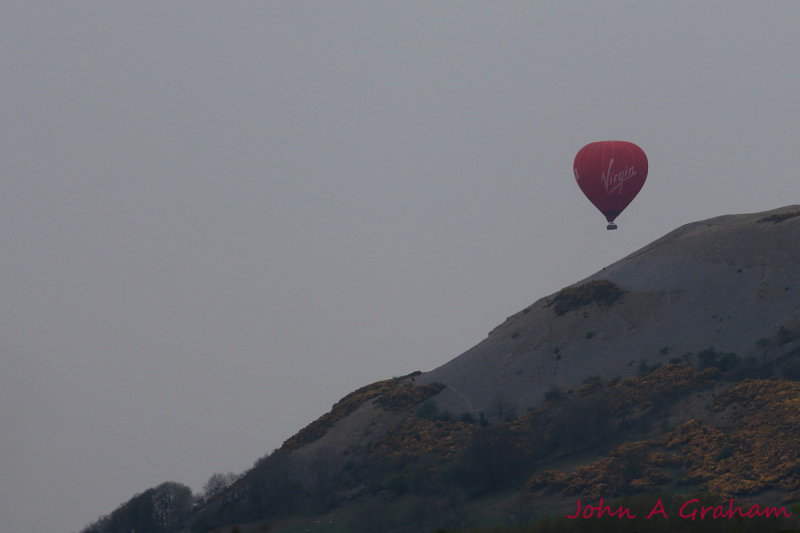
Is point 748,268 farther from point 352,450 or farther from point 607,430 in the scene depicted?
point 352,450

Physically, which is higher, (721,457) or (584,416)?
(584,416)

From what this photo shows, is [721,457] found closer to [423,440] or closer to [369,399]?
[423,440]

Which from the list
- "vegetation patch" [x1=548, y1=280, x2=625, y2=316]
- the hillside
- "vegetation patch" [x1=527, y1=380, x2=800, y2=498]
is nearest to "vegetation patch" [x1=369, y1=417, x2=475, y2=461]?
the hillside

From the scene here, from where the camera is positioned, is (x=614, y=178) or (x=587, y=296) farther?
(x=587, y=296)

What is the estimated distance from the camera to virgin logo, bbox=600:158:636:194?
7988 centimetres

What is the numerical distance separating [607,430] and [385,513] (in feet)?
55.7

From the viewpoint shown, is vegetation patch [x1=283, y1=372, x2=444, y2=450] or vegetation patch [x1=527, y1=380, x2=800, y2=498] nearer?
vegetation patch [x1=527, y1=380, x2=800, y2=498]

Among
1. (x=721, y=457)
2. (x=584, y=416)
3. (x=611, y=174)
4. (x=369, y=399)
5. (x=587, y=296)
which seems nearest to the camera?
(x=721, y=457)

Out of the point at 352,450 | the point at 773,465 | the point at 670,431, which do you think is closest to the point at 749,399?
the point at 670,431

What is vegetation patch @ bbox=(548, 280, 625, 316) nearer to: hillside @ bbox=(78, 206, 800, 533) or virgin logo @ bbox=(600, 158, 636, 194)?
hillside @ bbox=(78, 206, 800, 533)

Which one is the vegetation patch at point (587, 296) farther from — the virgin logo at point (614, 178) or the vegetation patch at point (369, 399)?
the virgin logo at point (614, 178)

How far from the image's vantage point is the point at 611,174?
79875 mm

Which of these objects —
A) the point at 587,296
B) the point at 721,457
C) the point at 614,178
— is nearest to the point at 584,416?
the point at 721,457

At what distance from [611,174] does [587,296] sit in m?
20.6
